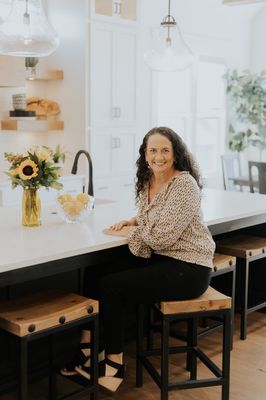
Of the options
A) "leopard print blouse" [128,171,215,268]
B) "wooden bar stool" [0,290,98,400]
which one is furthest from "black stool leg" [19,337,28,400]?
"leopard print blouse" [128,171,215,268]

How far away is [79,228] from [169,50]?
1.27 metres

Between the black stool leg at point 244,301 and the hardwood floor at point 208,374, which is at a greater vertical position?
the black stool leg at point 244,301

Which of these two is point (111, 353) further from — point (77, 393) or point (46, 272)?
point (46, 272)

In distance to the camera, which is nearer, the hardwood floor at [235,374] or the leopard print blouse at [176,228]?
the leopard print blouse at [176,228]

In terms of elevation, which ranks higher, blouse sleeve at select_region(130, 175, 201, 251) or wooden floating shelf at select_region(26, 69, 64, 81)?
wooden floating shelf at select_region(26, 69, 64, 81)

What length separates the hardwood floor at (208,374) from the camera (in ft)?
9.56

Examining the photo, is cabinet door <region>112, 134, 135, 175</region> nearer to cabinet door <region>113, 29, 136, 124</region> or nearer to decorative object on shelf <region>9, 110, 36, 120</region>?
cabinet door <region>113, 29, 136, 124</region>

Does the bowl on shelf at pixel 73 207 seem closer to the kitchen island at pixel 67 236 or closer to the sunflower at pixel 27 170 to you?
the kitchen island at pixel 67 236

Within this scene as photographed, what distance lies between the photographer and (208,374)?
125 inches

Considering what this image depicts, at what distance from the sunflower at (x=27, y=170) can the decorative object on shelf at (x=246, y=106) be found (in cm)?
538

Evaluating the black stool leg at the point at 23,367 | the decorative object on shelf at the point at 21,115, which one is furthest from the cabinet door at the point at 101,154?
the black stool leg at the point at 23,367

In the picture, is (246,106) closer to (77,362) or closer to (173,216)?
(173,216)

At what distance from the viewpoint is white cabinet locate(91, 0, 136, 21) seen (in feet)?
18.5

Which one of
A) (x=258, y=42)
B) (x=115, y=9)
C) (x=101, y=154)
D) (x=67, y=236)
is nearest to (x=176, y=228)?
(x=67, y=236)
